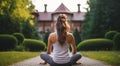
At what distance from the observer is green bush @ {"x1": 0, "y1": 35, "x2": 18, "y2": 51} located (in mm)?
27766

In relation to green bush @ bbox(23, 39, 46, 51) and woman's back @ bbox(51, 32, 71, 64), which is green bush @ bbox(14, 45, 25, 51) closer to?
green bush @ bbox(23, 39, 46, 51)

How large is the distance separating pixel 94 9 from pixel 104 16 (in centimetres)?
492

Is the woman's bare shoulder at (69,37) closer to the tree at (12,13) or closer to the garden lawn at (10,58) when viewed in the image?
the garden lawn at (10,58)

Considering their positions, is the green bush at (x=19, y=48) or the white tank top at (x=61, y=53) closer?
the white tank top at (x=61, y=53)

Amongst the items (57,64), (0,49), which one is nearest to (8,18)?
(0,49)

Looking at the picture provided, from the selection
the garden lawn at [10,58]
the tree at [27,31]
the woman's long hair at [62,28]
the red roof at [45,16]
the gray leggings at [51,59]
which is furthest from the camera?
the red roof at [45,16]

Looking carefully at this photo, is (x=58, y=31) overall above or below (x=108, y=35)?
above

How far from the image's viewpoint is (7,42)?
2780cm

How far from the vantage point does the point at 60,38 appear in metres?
7.30

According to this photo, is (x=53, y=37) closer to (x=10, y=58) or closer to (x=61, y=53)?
(x=61, y=53)

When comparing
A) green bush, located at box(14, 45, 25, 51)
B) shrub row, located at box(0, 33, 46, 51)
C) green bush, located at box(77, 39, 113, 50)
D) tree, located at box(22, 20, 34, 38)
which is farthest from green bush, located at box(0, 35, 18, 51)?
tree, located at box(22, 20, 34, 38)

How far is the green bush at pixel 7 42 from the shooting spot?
27.8 meters

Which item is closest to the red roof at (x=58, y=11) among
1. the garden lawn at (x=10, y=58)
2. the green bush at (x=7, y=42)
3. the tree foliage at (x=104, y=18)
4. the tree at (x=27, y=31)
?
the tree at (x=27, y=31)

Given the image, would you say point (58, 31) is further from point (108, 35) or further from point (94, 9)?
point (94, 9)
